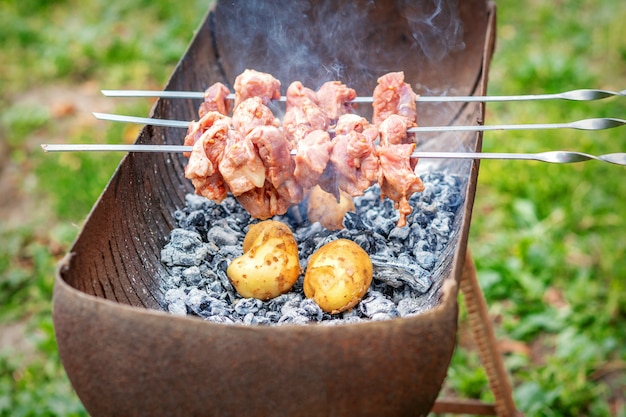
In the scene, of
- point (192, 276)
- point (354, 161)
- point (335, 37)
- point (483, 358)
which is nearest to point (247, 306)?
point (192, 276)

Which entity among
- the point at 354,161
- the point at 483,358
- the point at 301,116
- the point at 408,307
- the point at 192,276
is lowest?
the point at 483,358

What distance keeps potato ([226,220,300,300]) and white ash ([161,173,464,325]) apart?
0.05 meters

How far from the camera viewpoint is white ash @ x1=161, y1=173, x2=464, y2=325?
2.40 meters

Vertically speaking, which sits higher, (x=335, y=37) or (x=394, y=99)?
(x=335, y=37)

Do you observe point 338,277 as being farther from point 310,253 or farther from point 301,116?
point 301,116

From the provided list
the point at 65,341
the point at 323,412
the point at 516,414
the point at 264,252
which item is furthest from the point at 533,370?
the point at 65,341

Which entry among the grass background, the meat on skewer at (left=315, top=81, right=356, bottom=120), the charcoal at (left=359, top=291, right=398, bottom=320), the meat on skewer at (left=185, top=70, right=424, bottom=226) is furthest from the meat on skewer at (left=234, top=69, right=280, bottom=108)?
the grass background

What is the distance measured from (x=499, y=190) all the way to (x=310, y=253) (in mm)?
3030

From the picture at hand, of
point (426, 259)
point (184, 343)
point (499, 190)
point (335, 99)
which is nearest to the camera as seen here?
point (184, 343)

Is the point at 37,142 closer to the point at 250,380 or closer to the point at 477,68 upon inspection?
the point at 477,68

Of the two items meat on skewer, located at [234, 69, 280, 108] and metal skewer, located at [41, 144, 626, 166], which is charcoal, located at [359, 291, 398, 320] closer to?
metal skewer, located at [41, 144, 626, 166]

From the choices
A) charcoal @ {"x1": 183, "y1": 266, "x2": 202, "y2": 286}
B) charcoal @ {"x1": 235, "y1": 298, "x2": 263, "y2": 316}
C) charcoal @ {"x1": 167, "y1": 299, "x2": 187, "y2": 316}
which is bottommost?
charcoal @ {"x1": 235, "y1": 298, "x2": 263, "y2": 316}

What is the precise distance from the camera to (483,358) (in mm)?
3363

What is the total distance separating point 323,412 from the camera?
174 cm
